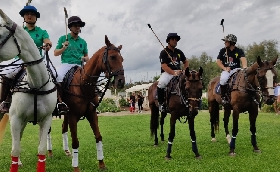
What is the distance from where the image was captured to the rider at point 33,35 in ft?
20.5

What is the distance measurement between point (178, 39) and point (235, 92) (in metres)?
2.35

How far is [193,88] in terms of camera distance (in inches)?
316

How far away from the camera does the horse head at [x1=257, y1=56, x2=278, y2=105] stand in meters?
8.41

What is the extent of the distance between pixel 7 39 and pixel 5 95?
195cm

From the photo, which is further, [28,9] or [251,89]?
[251,89]

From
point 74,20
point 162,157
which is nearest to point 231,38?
point 162,157

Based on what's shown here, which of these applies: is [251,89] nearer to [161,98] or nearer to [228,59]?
[228,59]

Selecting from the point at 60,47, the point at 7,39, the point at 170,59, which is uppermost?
the point at 60,47

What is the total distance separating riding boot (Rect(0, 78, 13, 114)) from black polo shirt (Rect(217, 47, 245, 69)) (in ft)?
22.4

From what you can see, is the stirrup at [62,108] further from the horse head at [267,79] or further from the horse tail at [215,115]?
the horse tail at [215,115]

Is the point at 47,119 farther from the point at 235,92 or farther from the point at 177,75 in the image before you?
the point at 235,92

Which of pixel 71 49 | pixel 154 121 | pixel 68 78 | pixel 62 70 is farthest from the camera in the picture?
pixel 154 121

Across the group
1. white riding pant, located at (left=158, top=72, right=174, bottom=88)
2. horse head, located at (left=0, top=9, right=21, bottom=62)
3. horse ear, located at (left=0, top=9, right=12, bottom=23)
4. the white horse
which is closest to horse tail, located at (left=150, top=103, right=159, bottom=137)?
white riding pant, located at (left=158, top=72, right=174, bottom=88)

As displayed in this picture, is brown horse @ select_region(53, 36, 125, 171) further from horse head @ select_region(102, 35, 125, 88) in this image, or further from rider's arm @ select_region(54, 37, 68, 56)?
rider's arm @ select_region(54, 37, 68, 56)
